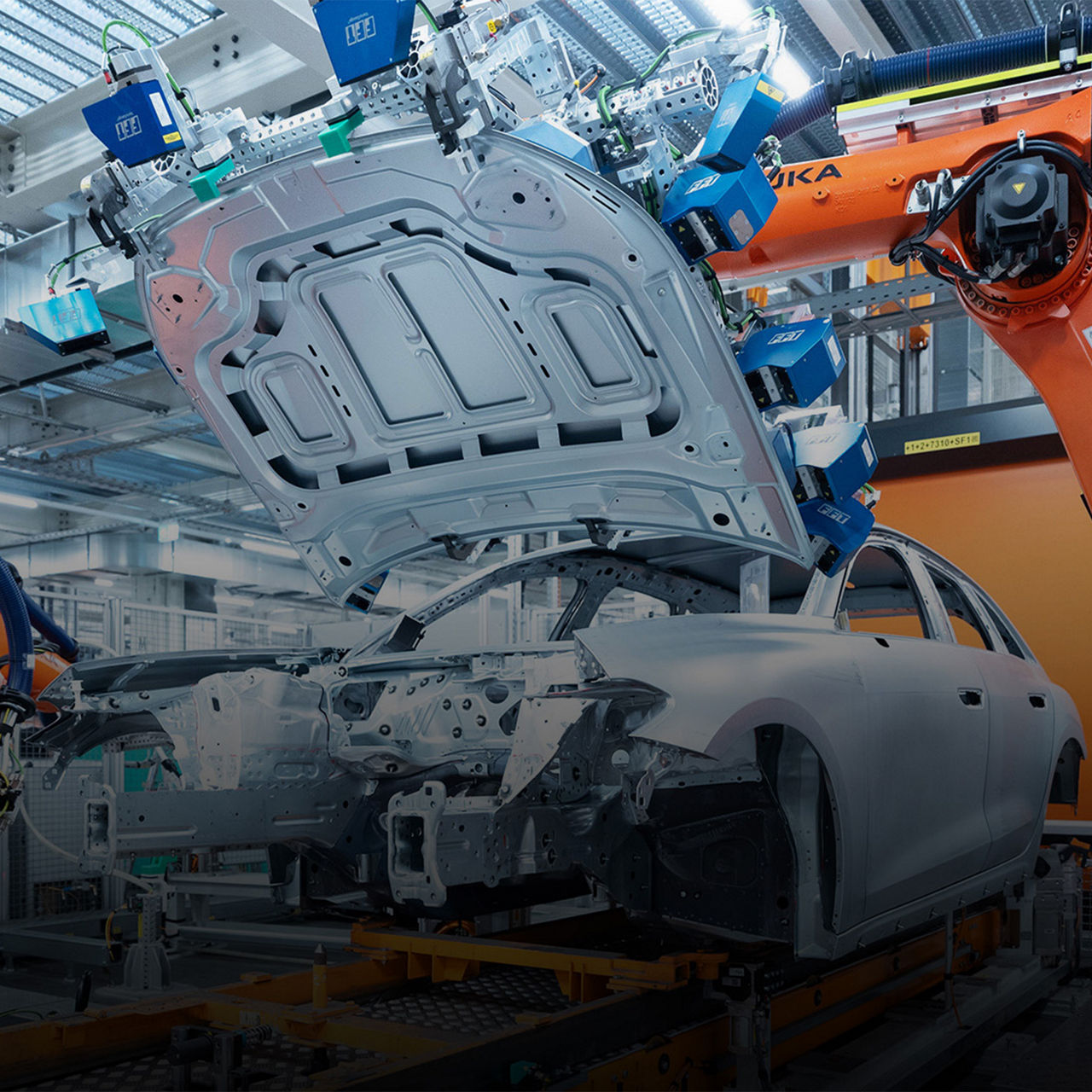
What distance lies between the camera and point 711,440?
9.81ft

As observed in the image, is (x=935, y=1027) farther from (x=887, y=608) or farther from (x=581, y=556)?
(x=581, y=556)

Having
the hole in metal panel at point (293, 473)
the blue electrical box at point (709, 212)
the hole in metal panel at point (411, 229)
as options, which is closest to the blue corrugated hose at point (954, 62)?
the blue electrical box at point (709, 212)

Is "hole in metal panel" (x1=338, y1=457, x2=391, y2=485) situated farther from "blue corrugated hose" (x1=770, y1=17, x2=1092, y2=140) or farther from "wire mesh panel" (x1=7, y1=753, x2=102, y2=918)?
"wire mesh panel" (x1=7, y1=753, x2=102, y2=918)

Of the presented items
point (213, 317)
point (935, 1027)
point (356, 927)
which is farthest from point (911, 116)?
point (356, 927)

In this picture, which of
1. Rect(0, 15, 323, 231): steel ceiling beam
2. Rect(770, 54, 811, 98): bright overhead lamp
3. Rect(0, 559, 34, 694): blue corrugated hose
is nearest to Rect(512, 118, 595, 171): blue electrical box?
Rect(0, 15, 323, 231): steel ceiling beam

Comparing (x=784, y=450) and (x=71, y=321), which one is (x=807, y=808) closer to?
(x=784, y=450)

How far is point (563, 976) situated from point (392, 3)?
3032 millimetres

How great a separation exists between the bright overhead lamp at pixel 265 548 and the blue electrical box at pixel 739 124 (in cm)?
1544

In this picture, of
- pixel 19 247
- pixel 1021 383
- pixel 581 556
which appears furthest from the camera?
pixel 1021 383

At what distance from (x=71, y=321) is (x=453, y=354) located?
1.12 meters

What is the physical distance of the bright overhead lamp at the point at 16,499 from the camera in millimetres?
14461

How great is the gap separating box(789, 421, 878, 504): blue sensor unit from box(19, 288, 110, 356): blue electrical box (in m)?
2.04

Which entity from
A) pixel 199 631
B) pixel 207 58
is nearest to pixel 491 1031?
pixel 207 58

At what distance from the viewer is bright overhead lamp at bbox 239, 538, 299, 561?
17.5 metres
